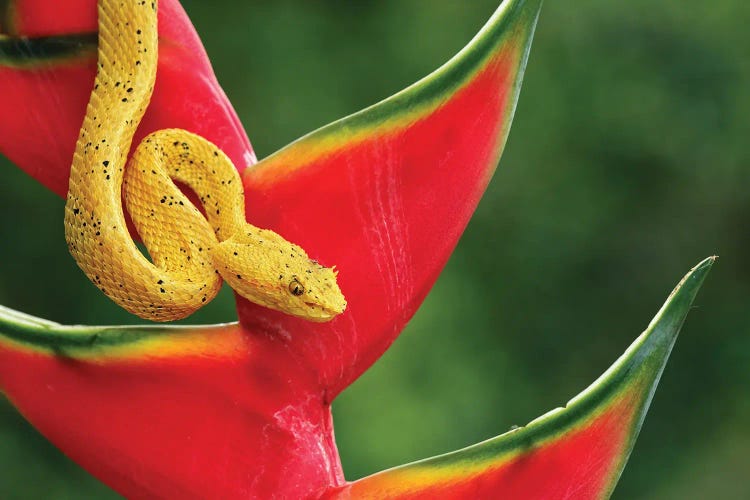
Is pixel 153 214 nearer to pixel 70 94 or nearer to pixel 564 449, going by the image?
pixel 70 94

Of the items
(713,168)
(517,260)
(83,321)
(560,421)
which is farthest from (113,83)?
(713,168)

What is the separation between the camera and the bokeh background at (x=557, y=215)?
1.53m

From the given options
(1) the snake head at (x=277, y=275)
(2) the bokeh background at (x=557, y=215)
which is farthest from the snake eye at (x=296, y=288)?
(2) the bokeh background at (x=557, y=215)

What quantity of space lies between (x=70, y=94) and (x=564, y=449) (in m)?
0.27

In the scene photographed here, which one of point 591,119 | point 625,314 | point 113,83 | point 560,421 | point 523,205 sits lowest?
point 625,314

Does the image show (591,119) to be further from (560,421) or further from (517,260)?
(560,421)

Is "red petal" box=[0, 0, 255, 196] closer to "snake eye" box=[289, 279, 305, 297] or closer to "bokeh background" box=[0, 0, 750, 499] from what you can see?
"snake eye" box=[289, 279, 305, 297]

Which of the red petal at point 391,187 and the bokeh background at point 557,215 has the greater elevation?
the red petal at point 391,187

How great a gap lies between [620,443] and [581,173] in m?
1.18

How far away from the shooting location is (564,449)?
18.9 inches

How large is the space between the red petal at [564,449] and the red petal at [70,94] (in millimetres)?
173

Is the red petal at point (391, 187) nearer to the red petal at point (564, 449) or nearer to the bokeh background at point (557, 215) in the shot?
the red petal at point (564, 449)

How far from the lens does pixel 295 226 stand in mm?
517

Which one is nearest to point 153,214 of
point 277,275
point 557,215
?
point 277,275
